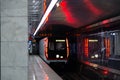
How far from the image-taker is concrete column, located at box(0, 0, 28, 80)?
6.96 m

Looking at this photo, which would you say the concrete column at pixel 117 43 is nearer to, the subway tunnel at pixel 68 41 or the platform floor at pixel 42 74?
the subway tunnel at pixel 68 41

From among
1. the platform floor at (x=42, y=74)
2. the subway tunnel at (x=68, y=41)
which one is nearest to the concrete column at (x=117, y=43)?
the subway tunnel at (x=68, y=41)

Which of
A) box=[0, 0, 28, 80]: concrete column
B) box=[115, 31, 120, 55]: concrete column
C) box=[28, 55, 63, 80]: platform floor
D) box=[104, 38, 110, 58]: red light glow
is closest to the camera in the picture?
box=[0, 0, 28, 80]: concrete column

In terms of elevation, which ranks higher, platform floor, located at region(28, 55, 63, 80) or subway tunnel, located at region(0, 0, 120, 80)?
subway tunnel, located at region(0, 0, 120, 80)

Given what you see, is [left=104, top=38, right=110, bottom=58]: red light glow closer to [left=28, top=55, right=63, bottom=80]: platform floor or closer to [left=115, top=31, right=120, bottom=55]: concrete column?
[left=115, top=31, right=120, bottom=55]: concrete column

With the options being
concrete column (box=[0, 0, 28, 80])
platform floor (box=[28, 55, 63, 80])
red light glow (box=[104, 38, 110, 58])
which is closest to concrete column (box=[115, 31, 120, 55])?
red light glow (box=[104, 38, 110, 58])

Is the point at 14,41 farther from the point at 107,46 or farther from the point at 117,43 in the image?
the point at 107,46

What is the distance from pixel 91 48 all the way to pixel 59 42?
715 cm

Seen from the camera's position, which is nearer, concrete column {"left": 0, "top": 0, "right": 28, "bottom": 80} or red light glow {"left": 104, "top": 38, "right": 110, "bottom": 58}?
concrete column {"left": 0, "top": 0, "right": 28, "bottom": 80}

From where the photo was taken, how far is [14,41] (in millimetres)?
6965

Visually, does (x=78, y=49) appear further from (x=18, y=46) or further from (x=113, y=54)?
(x=18, y=46)

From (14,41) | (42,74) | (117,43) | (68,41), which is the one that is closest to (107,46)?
(117,43)

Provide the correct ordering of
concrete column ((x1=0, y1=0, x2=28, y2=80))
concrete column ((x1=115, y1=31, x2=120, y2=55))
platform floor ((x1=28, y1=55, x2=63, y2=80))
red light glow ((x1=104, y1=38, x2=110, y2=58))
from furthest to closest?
1. red light glow ((x1=104, y1=38, x2=110, y2=58))
2. platform floor ((x1=28, y1=55, x2=63, y2=80))
3. concrete column ((x1=115, y1=31, x2=120, y2=55))
4. concrete column ((x1=0, y1=0, x2=28, y2=80))

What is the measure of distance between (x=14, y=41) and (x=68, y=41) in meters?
21.8
